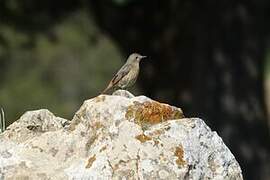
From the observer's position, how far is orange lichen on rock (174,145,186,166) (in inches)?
198

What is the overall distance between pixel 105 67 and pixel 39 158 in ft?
133

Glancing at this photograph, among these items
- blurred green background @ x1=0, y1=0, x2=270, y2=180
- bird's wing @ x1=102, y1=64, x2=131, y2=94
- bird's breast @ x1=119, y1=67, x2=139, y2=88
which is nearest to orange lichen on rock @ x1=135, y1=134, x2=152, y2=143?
bird's wing @ x1=102, y1=64, x2=131, y2=94

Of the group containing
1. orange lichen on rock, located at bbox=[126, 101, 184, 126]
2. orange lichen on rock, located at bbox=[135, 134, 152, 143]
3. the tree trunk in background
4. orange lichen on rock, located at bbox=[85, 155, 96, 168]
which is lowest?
orange lichen on rock, located at bbox=[85, 155, 96, 168]

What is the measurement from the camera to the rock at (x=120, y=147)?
198 inches

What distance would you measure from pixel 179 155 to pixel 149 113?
0.36 meters

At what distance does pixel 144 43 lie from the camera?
51.7 ft

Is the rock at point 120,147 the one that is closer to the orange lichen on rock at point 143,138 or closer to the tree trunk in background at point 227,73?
the orange lichen on rock at point 143,138

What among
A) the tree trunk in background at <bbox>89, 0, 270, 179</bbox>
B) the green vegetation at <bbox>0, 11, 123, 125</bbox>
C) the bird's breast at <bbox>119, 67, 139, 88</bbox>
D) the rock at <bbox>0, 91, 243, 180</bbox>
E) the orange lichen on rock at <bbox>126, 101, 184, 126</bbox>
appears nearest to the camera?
the rock at <bbox>0, 91, 243, 180</bbox>

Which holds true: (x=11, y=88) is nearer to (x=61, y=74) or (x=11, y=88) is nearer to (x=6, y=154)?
(x=61, y=74)

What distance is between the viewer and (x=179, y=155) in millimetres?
5070

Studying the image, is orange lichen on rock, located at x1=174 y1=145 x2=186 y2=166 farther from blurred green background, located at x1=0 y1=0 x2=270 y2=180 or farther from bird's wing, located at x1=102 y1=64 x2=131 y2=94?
blurred green background, located at x1=0 y1=0 x2=270 y2=180

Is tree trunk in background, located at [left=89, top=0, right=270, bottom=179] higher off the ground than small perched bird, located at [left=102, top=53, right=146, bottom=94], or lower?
higher

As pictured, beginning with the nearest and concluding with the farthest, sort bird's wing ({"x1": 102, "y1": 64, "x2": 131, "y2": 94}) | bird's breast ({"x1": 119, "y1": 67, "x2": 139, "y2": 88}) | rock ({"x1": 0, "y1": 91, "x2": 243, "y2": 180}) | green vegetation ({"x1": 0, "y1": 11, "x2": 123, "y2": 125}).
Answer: rock ({"x1": 0, "y1": 91, "x2": 243, "y2": 180})
bird's wing ({"x1": 102, "y1": 64, "x2": 131, "y2": 94})
bird's breast ({"x1": 119, "y1": 67, "x2": 139, "y2": 88})
green vegetation ({"x1": 0, "y1": 11, "x2": 123, "y2": 125})

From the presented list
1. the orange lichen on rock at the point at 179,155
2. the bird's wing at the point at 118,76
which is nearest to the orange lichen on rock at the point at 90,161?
the orange lichen on rock at the point at 179,155
